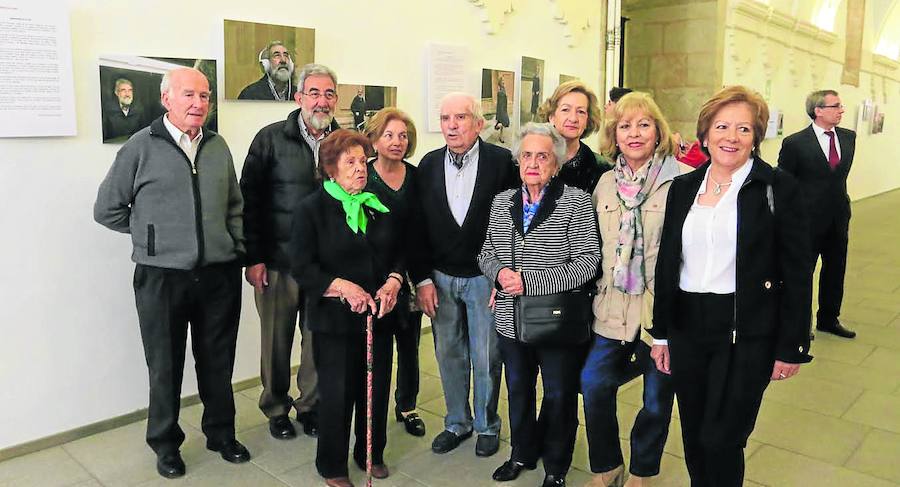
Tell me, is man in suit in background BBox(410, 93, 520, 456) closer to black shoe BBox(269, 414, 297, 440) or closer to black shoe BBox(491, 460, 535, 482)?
black shoe BBox(491, 460, 535, 482)

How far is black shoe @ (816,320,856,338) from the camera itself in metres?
5.29

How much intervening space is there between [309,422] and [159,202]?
1.29 meters

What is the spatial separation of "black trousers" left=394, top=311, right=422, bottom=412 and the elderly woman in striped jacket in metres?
0.71

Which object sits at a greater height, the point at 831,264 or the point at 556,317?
the point at 556,317

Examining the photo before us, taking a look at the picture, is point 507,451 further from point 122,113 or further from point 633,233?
point 122,113

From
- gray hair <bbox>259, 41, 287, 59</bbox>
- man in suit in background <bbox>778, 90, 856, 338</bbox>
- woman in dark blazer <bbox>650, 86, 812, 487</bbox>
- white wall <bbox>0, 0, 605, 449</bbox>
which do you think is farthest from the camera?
man in suit in background <bbox>778, 90, 856, 338</bbox>

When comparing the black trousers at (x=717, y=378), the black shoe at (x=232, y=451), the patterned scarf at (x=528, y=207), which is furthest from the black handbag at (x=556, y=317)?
the black shoe at (x=232, y=451)

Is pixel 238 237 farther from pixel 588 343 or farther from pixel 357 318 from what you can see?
pixel 588 343

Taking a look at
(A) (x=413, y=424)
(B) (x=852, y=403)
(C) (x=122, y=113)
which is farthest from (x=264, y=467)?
(B) (x=852, y=403)

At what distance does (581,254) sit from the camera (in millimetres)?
2645

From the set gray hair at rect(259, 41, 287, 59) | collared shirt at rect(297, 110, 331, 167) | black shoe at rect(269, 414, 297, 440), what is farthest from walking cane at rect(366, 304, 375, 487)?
gray hair at rect(259, 41, 287, 59)

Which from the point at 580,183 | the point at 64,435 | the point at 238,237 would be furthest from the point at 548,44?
the point at 64,435

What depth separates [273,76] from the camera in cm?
396

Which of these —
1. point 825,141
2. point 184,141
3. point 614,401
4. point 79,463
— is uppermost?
point 825,141
